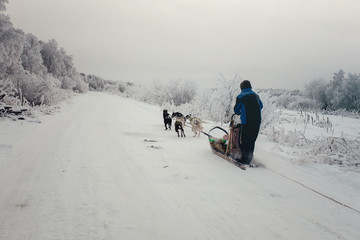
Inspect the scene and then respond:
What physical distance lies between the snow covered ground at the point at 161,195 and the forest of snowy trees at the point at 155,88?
231 inches

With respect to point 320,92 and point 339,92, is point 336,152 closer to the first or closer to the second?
point 339,92

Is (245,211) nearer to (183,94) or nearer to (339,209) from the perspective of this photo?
(339,209)

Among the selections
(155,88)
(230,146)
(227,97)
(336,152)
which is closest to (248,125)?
(230,146)

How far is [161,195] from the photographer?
298 cm

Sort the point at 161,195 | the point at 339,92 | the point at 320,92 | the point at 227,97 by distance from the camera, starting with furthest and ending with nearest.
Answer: the point at 320,92
the point at 339,92
the point at 227,97
the point at 161,195

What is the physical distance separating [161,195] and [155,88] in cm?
2217

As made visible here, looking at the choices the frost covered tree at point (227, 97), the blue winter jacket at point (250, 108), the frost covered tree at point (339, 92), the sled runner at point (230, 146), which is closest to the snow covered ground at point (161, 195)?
the sled runner at point (230, 146)

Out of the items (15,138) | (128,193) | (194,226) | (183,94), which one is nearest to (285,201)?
(194,226)

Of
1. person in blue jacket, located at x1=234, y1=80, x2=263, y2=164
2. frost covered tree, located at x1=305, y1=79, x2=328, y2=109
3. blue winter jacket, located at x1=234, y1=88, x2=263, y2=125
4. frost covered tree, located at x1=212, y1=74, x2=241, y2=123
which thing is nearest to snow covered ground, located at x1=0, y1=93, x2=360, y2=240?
person in blue jacket, located at x1=234, y1=80, x2=263, y2=164

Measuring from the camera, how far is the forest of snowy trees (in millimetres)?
10656

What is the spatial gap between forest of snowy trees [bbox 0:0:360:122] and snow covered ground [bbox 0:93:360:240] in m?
5.87

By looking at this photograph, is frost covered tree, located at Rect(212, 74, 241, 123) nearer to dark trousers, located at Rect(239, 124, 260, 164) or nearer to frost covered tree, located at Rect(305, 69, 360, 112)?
dark trousers, located at Rect(239, 124, 260, 164)

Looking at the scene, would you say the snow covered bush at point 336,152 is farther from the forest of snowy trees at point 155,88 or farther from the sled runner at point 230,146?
the forest of snowy trees at point 155,88

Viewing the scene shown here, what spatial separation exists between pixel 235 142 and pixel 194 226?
2910 millimetres
